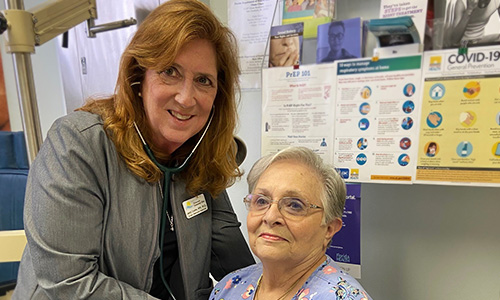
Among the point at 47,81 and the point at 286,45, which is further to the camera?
the point at 47,81

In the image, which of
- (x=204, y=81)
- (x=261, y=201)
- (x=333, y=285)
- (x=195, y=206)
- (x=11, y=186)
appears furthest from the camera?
(x=11, y=186)

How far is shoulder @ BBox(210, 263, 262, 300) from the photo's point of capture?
3.68 ft

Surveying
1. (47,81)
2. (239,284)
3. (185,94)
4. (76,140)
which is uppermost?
(47,81)

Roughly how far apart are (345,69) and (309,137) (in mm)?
277

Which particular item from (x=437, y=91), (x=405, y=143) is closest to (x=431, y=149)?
(x=405, y=143)

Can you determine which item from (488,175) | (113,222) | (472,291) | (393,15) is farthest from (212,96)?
(472,291)

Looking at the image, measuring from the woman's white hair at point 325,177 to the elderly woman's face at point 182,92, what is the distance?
276 millimetres

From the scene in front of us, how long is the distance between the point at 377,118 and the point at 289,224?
497mm

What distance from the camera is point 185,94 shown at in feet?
3.47

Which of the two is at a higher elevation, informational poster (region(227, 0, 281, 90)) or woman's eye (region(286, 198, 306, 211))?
informational poster (region(227, 0, 281, 90))

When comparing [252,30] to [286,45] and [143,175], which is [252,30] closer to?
[286,45]

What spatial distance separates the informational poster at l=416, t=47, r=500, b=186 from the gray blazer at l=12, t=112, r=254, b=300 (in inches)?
33.1

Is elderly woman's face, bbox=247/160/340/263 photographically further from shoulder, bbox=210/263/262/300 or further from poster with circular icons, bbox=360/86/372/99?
poster with circular icons, bbox=360/86/372/99

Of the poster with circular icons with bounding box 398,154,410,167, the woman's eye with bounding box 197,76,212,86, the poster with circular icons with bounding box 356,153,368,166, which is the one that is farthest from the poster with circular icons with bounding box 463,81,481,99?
the woman's eye with bounding box 197,76,212,86
